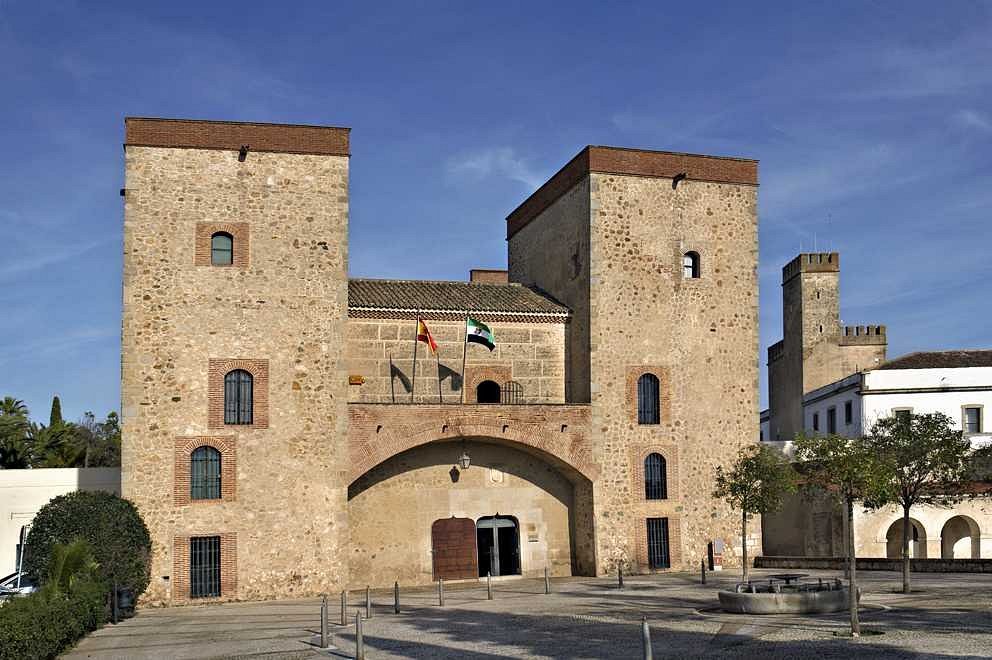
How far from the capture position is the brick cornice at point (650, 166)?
33.5 meters

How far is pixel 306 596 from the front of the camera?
2945 centimetres

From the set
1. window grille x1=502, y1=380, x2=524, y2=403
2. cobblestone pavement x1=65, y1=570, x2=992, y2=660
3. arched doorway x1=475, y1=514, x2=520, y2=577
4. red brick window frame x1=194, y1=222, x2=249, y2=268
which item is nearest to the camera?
cobblestone pavement x1=65, y1=570, x2=992, y2=660

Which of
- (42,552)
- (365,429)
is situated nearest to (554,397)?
(365,429)

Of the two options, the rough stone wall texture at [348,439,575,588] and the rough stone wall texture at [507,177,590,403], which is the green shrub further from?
the rough stone wall texture at [507,177,590,403]

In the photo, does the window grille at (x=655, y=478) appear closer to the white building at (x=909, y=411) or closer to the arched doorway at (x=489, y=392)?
the arched doorway at (x=489, y=392)

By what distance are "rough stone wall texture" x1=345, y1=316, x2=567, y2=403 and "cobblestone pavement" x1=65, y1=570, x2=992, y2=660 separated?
650 centimetres

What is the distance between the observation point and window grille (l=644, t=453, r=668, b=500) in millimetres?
32969

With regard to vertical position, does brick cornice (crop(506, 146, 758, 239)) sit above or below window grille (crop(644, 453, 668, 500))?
above

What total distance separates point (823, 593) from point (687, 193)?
1621cm

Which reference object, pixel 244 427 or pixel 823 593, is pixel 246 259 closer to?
pixel 244 427

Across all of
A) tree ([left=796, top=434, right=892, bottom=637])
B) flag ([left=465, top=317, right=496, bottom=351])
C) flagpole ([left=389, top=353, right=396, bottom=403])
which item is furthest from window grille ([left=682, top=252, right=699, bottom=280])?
tree ([left=796, top=434, right=892, bottom=637])

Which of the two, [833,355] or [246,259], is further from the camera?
[833,355]

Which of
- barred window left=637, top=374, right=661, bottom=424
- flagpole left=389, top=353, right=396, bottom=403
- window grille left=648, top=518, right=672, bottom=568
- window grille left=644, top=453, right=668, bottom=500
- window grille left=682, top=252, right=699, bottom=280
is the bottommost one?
window grille left=648, top=518, right=672, bottom=568

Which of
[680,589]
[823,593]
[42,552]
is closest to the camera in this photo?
[823,593]
